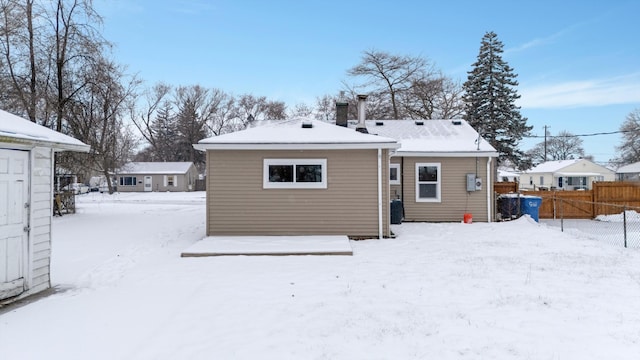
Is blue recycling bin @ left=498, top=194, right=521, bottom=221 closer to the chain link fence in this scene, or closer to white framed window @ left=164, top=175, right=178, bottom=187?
the chain link fence

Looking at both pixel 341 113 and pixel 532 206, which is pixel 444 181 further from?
pixel 341 113

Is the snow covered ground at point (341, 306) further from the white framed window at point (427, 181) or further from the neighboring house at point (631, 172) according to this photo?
the neighboring house at point (631, 172)

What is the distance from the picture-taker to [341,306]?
4367 mm

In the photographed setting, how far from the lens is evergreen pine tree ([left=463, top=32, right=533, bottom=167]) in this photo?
75.8 feet

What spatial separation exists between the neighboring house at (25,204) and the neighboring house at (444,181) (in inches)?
367

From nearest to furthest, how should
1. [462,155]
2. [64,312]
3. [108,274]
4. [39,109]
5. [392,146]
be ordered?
[64,312] → [108,274] → [392,146] → [462,155] → [39,109]

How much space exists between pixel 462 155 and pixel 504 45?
16285 millimetres

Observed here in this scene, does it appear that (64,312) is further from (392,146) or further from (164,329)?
(392,146)

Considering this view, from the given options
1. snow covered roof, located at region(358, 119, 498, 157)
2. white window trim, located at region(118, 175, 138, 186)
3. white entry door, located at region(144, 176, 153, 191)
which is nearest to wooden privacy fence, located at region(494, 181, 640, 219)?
snow covered roof, located at region(358, 119, 498, 157)

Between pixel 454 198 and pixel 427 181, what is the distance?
1025 mm

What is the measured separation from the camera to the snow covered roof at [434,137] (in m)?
11.9

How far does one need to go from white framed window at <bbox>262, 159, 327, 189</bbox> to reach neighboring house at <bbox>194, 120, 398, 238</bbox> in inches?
1.0

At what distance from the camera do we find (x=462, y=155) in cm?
1182

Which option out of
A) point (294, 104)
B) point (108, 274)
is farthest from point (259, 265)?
point (294, 104)
